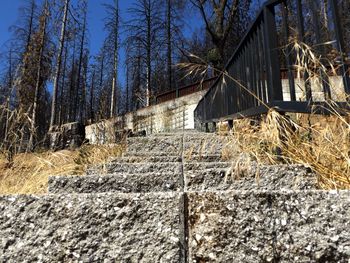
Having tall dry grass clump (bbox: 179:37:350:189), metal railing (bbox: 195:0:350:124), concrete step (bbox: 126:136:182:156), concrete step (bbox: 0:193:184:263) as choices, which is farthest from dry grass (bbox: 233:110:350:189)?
concrete step (bbox: 126:136:182:156)

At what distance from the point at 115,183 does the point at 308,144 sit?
35.7 inches

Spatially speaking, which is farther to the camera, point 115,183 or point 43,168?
point 43,168

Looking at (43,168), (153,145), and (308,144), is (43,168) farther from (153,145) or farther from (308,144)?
(308,144)

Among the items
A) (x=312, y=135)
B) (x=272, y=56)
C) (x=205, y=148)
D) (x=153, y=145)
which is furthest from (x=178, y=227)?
(x=153, y=145)

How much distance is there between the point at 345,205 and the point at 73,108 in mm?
28275

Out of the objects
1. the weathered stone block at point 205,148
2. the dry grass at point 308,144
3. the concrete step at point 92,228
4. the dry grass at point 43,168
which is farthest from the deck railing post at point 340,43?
the dry grass at point 43,168

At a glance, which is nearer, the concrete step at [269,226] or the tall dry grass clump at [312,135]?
the concrete step at [269,226]

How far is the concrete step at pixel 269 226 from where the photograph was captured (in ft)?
2.58

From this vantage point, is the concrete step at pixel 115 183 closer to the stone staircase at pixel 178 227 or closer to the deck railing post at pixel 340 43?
the stone staircase at pixel 178 227

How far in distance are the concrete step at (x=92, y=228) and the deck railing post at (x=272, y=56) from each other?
1.14 m

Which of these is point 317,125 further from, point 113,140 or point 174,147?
point 113,140

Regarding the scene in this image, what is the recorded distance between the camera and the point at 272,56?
1.81 meters

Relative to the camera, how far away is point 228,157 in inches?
76.5

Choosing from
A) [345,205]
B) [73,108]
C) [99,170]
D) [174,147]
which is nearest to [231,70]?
[174,147]
